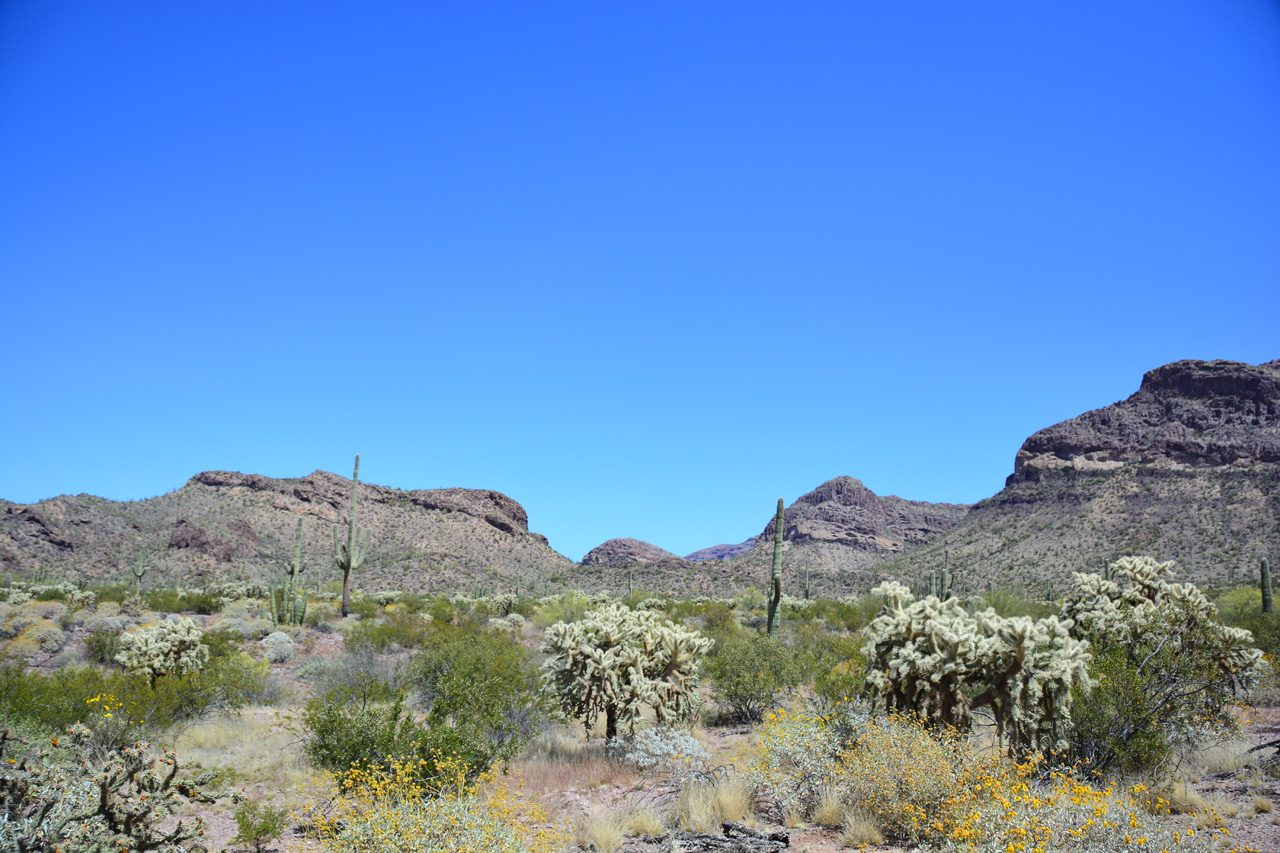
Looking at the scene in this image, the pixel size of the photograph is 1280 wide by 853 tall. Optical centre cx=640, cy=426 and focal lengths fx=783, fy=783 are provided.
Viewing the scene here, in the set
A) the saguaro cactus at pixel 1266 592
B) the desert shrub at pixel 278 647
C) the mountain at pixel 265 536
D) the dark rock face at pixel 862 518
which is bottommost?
the desert shrub at pixel 278 647

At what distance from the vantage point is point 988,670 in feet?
29.2

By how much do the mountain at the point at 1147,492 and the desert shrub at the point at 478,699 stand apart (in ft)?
129

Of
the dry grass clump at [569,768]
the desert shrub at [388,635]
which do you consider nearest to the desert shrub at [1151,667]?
the dry grass clump at [569,768]

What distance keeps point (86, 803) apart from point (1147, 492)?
236 feet

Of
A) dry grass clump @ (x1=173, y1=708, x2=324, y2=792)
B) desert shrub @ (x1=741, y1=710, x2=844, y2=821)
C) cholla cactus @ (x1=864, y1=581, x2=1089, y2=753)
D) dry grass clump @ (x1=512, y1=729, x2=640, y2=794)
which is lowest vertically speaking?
dry grass clump @ (x1=512, y1=729, x2=640, y2=794)

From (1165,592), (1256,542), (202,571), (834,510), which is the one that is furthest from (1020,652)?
(834,510)

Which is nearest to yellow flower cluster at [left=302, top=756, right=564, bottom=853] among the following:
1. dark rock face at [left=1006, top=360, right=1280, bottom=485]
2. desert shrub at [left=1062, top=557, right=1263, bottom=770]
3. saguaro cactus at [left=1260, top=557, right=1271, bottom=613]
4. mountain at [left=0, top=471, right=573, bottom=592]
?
desert shrub at [left=1062, top=557, right=1263, bottom=770]

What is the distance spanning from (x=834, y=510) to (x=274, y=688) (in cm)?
10726

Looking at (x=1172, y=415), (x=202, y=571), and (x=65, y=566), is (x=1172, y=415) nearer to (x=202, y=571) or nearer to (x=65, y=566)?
(x=202, y=571)

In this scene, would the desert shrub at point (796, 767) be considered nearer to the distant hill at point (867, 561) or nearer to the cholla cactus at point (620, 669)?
the cholla cactus at point (620, 669)

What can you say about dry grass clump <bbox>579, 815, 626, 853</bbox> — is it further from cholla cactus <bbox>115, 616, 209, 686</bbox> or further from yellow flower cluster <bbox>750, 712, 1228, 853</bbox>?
cholla cactus <bbox>115, 616, 209, 686</bbox>

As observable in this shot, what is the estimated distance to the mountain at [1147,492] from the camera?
5050 centimetres

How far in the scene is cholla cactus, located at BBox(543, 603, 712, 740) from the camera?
38.7ft

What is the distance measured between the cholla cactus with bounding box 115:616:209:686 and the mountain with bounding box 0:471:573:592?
29564 mm
